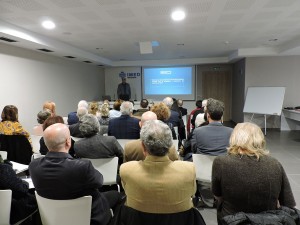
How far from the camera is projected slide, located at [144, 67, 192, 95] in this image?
11.0 metres

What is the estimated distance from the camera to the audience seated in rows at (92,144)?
2.46 metres

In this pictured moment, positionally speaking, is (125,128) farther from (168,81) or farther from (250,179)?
(168,81)

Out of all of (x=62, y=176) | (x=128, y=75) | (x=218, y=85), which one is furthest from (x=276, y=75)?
(x=62, y=176)

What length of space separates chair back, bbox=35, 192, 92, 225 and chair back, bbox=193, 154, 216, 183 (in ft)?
4.44

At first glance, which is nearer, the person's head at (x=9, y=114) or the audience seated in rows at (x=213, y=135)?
the audience seated in rows at (x=213, y=135)

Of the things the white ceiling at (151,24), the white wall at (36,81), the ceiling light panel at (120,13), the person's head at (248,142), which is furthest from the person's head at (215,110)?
the white wall at (36,81)

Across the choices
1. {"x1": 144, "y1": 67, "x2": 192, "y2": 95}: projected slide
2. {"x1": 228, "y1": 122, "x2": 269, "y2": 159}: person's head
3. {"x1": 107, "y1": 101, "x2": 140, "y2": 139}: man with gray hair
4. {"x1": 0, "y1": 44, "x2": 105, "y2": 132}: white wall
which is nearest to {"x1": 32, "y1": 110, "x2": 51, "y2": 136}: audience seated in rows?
{"x1": 107, "y1": 101, "x2": 140, "y2": 139}: man with gray hair

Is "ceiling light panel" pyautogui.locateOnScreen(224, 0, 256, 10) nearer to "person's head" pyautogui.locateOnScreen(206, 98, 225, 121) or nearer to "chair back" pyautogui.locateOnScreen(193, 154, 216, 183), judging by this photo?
"person's head" pyautogui.locateOnScreen(206, 98, 225, 121)

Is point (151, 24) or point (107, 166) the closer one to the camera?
point (107, 166)

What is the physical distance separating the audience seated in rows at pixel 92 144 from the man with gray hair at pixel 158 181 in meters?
1.04

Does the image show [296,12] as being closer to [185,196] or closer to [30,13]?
[185,196]

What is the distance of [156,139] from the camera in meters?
1.48

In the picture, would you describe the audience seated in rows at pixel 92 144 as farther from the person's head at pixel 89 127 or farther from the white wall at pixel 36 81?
the white wall at pixel 36 81

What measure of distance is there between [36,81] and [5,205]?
19.5 ft
